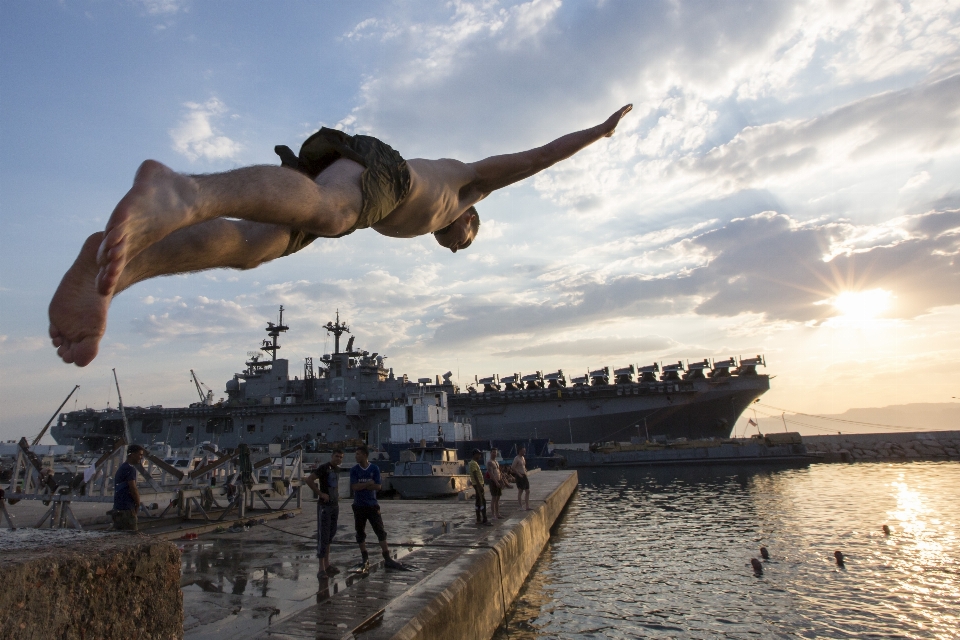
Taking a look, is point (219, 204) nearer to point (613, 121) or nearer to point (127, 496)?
point (613, 121)

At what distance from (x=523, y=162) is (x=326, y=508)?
5.79 m

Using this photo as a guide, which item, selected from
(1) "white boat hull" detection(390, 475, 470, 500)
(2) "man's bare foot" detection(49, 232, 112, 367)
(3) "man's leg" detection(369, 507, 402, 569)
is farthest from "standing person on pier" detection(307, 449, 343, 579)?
(1) "white boat hull" detection(390, 475, 470, 500)

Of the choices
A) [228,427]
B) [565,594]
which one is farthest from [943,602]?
[228,427]

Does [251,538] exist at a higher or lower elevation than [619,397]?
lower

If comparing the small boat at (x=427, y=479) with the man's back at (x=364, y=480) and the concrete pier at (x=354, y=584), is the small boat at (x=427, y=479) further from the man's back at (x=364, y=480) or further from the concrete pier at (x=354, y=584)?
the man's back at (x=364, y=480)

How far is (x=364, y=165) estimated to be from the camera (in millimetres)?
1894

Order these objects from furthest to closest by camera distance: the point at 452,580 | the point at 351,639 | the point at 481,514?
the point at 481,514
the point at 452,580
the point at 351,639

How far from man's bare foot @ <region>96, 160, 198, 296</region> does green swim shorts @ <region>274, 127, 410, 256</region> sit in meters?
0.53

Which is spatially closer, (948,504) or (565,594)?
(565,594)

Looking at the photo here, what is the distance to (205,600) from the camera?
18.0 feet

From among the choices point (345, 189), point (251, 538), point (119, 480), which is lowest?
point (251, 538)

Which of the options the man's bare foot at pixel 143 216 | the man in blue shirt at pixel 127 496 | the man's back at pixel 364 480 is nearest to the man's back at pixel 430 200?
the man's bare foot at pixel 143 216

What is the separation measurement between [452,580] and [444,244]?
403cm

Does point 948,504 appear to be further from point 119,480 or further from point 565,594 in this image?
point 119,480
